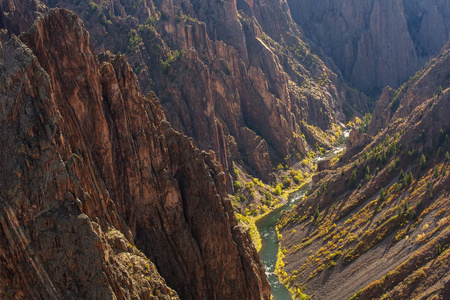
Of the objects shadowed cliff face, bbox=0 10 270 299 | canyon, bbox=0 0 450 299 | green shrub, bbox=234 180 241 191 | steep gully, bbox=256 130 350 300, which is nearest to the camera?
shadowed cliff face, bbox=0 10 270 299

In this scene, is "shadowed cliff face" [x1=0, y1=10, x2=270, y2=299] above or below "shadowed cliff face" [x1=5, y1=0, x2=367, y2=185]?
below

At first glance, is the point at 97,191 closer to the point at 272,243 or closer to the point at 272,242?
the point at 272,243

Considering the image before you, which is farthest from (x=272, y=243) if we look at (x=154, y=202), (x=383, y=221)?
(x=154, y=202)

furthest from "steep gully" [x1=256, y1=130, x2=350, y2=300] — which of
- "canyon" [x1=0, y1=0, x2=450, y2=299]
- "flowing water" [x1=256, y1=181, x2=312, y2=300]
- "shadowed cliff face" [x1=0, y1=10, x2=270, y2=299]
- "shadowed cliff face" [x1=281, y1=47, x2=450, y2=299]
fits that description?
"shadowed cliff face" [x1=0, y1=10, x2=270, y2=299]

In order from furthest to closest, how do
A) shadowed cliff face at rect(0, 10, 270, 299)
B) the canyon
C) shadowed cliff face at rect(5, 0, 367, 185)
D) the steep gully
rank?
shadowed cliff face at rect(5, 0, 367, 185)
the steep gully
the canyon
shadowed cliff face at rect(0, 10, 270, 299)

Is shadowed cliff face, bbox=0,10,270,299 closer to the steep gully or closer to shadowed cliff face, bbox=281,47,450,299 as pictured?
shadowed cliff face, bbox=281,47,450,299

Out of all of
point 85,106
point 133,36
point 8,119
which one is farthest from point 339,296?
point 133,36
